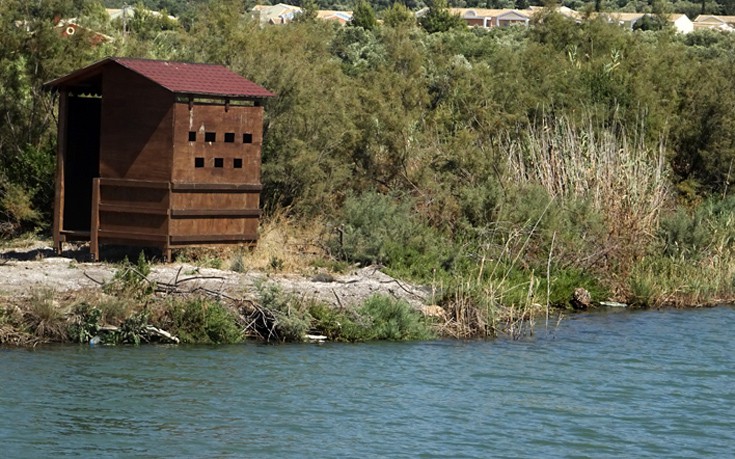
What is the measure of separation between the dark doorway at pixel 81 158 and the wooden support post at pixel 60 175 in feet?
1.64

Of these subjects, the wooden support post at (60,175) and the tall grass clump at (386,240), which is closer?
the wooden support post at (60,175)

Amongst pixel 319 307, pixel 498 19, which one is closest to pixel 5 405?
pixel 319 307

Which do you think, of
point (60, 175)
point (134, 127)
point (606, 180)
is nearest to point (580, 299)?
point (606, 180)

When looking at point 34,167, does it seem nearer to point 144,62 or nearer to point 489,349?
point 144,62

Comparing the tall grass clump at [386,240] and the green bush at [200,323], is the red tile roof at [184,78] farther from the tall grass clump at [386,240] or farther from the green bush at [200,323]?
the green bush at [200,323]

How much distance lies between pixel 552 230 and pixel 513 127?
532 centimetres

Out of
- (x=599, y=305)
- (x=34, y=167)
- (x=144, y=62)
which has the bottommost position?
(x=599, y=305)

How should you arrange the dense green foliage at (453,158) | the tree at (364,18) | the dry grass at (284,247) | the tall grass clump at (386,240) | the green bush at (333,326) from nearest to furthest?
the green bush at (333,326)
the dry grass at (284,247)
the tall grass clump at (386,240)
the dense green foliage at (453,158)
the tree at (364,18)

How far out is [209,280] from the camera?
61.3ft

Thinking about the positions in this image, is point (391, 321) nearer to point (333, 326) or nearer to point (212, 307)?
point (333, 326)

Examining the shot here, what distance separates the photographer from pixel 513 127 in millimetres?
27844

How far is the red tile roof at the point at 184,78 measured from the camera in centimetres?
2005

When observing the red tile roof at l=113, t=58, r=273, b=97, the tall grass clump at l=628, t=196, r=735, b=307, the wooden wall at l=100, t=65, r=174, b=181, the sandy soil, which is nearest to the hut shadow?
the sandy soil

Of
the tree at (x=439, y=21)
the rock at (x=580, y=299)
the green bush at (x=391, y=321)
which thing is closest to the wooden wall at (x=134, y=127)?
the green bush at (x=391, y=321)
